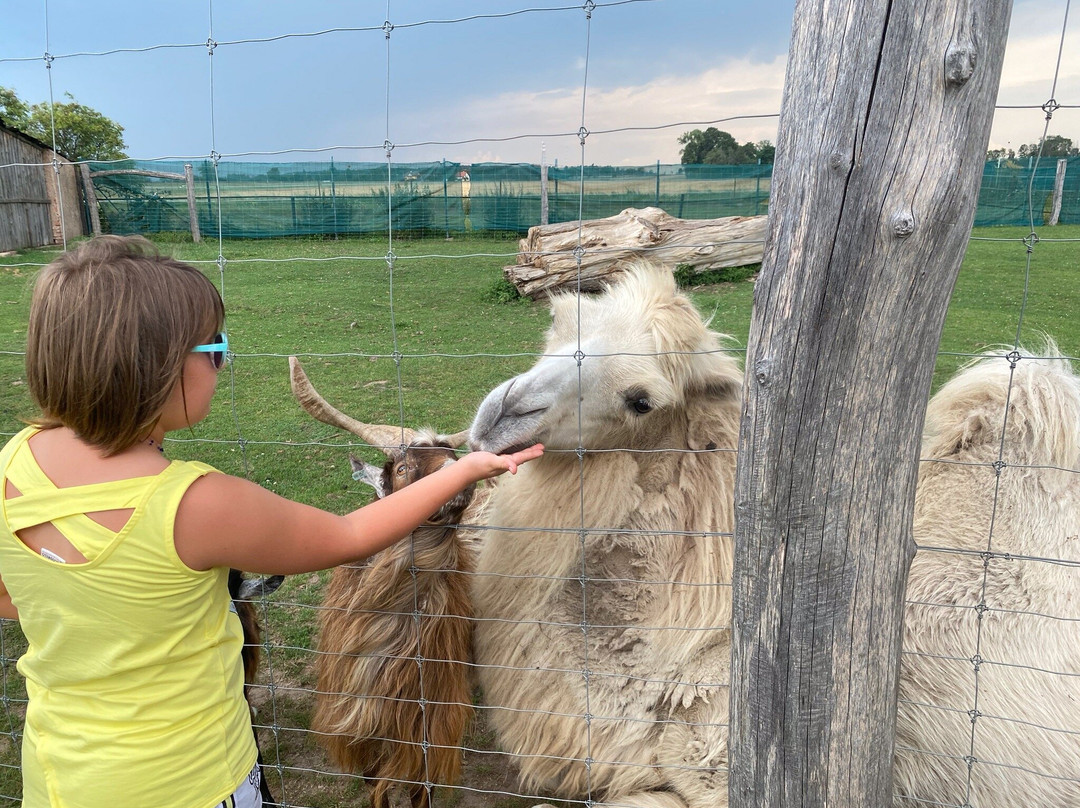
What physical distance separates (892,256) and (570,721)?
1883 millimetres

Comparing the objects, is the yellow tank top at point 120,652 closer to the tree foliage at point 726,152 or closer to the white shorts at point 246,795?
the white shorts at point 246,795

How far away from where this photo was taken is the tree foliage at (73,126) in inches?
1120

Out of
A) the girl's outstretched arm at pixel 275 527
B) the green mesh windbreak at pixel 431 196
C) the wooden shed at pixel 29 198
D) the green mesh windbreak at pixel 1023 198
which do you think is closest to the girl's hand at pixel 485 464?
the girl's outstretched arm at pixel 275 527

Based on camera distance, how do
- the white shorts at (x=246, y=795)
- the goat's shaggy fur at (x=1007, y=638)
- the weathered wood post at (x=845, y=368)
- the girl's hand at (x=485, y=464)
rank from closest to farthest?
the weathered wood post at (x=845, y=368) → the white shorts at (x=246, y=795) → the girl's hand at (x=485, y=464) → the goat's shaggy fur at (x=1007, y=638)

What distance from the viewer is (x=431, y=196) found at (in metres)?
17.1

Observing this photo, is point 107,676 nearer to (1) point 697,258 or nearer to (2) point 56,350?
→ (2) point 56,350

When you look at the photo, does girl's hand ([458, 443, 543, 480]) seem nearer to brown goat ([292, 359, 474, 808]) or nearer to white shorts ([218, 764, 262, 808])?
brown goat ([292, 359, 474, 808])

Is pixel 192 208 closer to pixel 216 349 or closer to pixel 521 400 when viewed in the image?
pixel 521 400

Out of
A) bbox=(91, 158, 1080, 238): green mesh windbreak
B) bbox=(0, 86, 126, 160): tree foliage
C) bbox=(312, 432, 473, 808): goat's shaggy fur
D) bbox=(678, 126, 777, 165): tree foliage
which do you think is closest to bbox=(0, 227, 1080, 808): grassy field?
bbox=(312, 432, 473, 808): goat's shaggy fur

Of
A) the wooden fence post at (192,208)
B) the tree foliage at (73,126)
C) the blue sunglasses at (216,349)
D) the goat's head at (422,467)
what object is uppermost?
the tree foliage at (73,126)

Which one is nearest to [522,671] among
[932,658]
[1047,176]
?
[932,658]

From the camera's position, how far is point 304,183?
20516 millimetres

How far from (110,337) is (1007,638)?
2.57m

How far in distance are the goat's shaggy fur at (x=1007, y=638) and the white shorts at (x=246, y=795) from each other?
182cm
